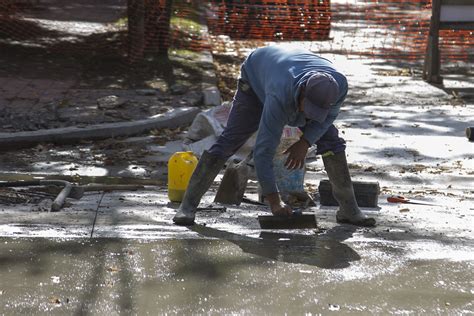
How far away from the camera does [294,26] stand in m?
20.5

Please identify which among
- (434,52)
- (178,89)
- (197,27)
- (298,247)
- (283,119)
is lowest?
(197,27)

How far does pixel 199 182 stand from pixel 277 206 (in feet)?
2.43

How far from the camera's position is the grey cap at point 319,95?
622 cm

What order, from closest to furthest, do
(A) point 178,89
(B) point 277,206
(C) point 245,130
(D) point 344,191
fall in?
(B) point 277,206
(C) point 245,130
(D) point 344,191
(A) point 178,89

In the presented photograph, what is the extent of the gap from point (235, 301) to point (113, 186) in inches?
126

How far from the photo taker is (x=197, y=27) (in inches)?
773

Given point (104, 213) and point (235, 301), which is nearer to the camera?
point (235, 301)

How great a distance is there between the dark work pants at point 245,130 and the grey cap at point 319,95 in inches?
30.4

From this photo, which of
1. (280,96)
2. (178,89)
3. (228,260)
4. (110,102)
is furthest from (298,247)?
(178,89)

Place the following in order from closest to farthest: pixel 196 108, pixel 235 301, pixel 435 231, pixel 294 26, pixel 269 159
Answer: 1. pixel 235 301
2. pixel 269 159
3. pixel 435 231
4. pixel 196 108
5. pixel 294 26

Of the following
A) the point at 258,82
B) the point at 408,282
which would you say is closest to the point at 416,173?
the point at 258,82

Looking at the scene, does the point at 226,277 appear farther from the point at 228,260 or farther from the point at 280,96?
the point at 280,96

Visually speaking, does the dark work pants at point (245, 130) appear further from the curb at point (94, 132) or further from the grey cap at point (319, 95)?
the curb at point (94, 132)

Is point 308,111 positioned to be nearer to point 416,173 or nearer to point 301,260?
point 301,260
